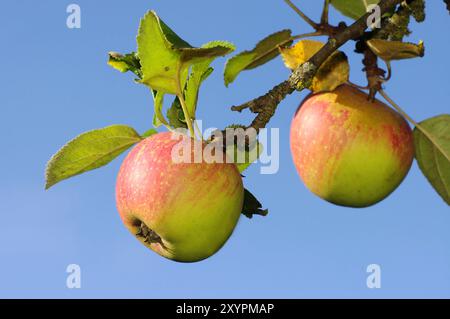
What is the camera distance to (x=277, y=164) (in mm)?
1524

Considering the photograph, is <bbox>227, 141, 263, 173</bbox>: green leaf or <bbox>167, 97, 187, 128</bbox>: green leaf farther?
<bbox>167, 97, 187, 128</bbox>: green leaf

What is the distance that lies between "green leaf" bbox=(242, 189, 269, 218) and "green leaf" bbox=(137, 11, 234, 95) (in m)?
0.38

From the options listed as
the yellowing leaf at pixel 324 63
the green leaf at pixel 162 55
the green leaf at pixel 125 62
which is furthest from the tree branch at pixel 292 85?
the green leaf at pixel 125 62

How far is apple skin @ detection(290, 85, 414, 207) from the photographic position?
5.25ft

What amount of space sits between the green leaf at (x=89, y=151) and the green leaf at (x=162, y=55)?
21cm

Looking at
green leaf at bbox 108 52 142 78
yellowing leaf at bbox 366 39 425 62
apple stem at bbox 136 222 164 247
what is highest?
green leaf at bbox 108 52 142 78

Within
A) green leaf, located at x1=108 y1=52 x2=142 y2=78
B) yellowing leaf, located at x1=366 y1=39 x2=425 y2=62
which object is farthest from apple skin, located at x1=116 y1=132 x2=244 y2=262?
yellowing leaf, located at x1=366 y1=39 x2=425 y2=62

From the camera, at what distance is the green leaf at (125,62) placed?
181 cm

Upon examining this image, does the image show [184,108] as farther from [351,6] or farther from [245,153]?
[351,6]

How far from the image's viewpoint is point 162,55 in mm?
1484

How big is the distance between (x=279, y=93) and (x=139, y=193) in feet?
1.45

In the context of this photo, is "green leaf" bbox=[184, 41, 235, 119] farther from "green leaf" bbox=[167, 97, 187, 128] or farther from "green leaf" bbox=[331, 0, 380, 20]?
"green leaf" bbox=[331, 0, 380, 20]

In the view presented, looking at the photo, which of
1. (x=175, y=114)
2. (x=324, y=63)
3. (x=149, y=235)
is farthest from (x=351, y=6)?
(x=149, y=235)

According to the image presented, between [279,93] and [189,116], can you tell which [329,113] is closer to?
[279,93]
